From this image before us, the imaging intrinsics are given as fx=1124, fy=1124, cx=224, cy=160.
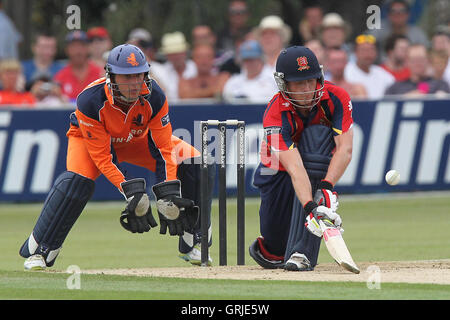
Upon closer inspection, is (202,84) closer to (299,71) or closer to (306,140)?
(306,140)

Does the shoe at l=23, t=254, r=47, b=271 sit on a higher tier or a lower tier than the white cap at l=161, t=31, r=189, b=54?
lower

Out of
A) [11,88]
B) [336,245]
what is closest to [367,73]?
[11,88]

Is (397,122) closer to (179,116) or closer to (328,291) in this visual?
(179,116)

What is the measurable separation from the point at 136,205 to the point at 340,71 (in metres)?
7.96

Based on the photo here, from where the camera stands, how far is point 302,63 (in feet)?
32.8

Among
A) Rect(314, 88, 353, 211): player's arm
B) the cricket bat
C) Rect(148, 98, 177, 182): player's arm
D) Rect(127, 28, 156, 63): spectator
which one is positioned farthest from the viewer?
Rect(127, 28, 156, 63): spectator

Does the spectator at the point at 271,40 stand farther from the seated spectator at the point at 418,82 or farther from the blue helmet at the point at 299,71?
the blue helmet at the point at 299,71

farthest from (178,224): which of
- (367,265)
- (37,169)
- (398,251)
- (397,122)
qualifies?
(397,122)

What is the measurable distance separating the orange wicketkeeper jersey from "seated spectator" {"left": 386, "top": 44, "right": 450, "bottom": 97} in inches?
319

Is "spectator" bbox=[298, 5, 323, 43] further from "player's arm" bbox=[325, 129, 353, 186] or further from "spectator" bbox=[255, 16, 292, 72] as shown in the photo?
"player's arm" bbox=[325, 129, 353, 186]

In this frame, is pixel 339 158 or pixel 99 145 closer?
pixel 339 158

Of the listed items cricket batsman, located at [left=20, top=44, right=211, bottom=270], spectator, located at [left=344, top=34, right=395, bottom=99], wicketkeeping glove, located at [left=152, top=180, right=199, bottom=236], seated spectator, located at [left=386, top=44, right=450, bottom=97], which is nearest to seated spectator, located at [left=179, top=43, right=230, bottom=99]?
spectator, located at [left=344, top=34, right=395, bottom=99]

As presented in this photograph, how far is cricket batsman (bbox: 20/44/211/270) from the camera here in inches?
411

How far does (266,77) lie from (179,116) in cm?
155
